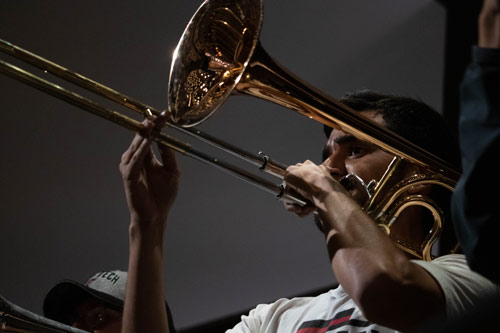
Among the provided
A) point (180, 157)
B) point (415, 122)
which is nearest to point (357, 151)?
point (415, 122)

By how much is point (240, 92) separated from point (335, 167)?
37 centimetres

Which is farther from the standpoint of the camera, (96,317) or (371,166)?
(96,317)

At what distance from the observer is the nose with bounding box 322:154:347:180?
5.95 ft

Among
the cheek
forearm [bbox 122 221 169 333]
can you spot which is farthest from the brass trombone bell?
forearm [bbox 122 221 169 333]

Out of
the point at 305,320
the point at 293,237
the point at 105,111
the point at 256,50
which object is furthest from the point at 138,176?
the point at 293,237

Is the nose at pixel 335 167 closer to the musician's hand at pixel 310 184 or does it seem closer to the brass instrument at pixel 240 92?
the brass instrument at pixel 240 92

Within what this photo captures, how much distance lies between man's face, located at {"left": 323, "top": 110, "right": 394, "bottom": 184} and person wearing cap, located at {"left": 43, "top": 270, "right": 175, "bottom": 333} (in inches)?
32.9

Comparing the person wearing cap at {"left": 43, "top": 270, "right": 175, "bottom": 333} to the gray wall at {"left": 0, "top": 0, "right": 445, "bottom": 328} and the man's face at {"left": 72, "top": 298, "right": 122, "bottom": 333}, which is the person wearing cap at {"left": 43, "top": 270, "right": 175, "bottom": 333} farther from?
the gray wall at {"left": 0, "top": 0, "right": 445, "bottom": 328}

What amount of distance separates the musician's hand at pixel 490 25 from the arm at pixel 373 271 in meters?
0.51

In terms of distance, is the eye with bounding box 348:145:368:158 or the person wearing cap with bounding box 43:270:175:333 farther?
the person wearing cap with bounding box 43:270:175:333

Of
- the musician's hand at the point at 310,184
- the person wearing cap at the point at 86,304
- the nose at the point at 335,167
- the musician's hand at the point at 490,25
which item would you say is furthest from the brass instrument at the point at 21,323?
the musician's hand at the point at 490,25

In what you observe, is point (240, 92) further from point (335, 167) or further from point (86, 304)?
point (86, 304)

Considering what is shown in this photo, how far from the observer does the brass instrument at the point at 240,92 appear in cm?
160

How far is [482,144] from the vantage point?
89cm
